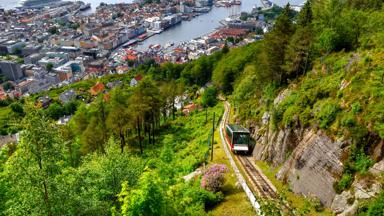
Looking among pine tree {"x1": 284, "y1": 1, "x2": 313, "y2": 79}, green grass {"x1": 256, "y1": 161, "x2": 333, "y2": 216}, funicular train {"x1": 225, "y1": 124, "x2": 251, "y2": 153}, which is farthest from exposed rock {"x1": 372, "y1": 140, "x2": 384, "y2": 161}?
pine tree {"x1": 284, "y1": 1, "x2": 313, "y2": 79}

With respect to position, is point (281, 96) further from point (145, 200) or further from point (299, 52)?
point (145, 200)

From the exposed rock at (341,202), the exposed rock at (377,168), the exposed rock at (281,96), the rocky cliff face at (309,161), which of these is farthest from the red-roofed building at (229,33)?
the exposed rock at (377,168)

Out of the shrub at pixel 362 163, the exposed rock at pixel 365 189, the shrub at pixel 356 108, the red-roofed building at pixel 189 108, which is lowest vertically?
the red-roofed building at pixel 189 108

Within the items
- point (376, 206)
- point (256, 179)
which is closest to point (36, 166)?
point (376, 206)

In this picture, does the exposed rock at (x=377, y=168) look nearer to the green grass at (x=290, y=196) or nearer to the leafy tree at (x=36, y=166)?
the green grass at (x=290, y=196)

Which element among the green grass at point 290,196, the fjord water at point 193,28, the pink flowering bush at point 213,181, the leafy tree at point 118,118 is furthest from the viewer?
the fjord water at point 193,28

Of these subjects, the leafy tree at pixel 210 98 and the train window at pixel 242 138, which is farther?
the leafy tree at pixel 210 98

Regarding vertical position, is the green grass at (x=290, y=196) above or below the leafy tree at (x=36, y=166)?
below
